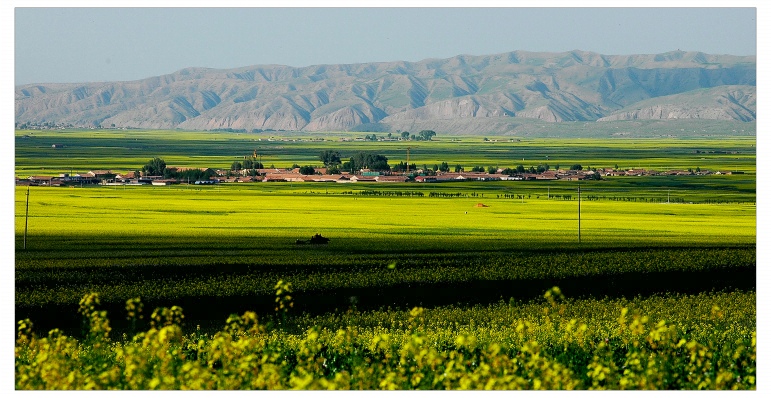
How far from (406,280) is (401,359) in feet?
29.2

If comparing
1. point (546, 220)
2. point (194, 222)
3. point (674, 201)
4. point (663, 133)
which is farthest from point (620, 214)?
point (663, 133)

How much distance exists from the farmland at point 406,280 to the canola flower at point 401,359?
73mm

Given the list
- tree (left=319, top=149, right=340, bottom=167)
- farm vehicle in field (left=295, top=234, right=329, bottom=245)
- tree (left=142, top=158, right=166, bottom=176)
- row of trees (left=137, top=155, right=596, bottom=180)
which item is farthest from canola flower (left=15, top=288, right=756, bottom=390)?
tree (left=319, top=149, right=340, bottom=167)

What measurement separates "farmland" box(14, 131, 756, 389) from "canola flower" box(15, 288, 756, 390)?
0.24ft

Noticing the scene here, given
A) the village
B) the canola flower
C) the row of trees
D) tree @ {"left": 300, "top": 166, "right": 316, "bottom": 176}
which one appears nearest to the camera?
the canola flower

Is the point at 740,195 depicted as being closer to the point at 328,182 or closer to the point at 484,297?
the point at 328,182

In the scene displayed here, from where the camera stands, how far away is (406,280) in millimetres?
21656

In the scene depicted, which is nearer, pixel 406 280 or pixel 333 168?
pixel 406 280

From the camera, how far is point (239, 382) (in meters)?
11.3

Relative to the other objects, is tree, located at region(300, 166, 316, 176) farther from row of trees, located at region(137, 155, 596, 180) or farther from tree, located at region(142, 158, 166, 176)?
tree, located at region(142, 158, 166, 176)

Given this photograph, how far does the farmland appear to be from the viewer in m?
13.7

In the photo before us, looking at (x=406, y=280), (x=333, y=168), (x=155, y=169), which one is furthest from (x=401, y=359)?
(x=333, y=168)

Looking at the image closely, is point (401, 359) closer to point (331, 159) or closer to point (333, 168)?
point (333, 168)

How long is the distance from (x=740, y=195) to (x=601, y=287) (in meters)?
27.7
